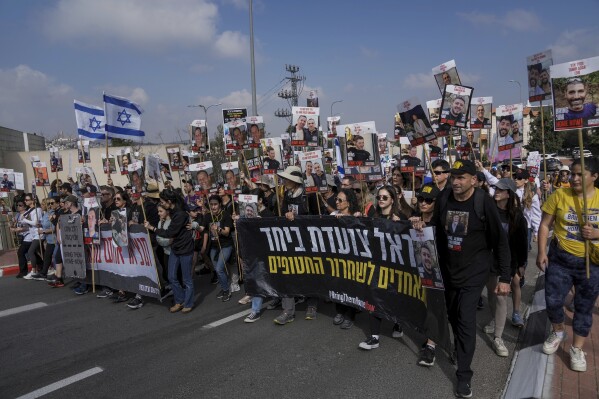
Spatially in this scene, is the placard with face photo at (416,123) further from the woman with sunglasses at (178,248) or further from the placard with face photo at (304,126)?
the woman with sunglasses at (178,248)

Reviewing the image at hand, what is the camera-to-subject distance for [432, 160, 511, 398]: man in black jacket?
11.8ft

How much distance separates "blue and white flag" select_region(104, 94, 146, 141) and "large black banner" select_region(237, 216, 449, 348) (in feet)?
11.4

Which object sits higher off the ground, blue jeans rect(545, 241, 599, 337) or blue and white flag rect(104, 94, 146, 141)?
blue and white flag rect(104, 94, 146, 141)

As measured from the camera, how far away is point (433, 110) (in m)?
9.51

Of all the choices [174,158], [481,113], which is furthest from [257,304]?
[174,158]

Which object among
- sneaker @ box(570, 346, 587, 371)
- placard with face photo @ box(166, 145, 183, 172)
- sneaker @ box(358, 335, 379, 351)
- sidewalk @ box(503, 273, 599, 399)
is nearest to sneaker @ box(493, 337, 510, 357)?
sidewalk @ box(503, 273, 599, 399)

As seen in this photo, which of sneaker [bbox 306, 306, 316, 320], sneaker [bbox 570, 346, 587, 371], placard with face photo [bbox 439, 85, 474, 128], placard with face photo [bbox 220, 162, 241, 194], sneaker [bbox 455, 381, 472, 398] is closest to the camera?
sneaker [bbox 455, 381, 472, 398]

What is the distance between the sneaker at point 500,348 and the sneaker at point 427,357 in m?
0.72

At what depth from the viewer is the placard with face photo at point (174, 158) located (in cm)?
1188

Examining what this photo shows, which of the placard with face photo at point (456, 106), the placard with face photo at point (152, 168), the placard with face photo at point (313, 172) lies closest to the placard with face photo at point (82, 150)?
the placard with face photo at point (152, 168)

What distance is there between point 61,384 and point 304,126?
216 inches

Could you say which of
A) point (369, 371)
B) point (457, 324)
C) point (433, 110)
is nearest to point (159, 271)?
point (369, 371)

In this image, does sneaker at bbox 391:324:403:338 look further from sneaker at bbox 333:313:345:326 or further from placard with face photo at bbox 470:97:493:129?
placard with face photo at bbox 470:97:493:129

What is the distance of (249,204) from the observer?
21.1ft
